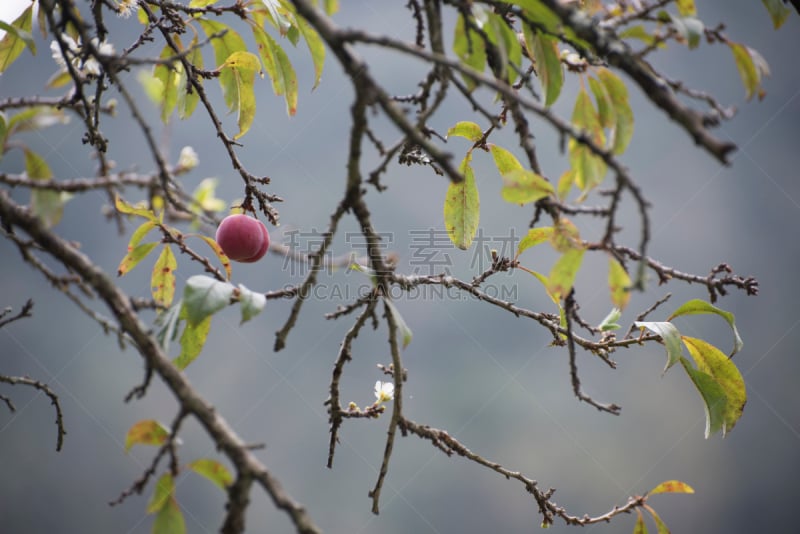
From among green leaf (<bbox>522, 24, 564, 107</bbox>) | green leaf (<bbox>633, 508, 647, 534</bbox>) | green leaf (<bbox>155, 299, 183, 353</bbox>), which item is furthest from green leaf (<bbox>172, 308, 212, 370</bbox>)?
green leaf (<bbox>633, 508, 647, 534</bbox>)

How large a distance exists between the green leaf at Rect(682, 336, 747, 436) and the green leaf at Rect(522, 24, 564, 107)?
15.0 inches

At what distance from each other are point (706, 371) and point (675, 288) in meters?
5.74

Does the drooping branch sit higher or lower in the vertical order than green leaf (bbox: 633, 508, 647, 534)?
lower

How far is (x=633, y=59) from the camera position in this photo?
482mm

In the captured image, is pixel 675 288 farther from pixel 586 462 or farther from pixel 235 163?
pixel 235 163

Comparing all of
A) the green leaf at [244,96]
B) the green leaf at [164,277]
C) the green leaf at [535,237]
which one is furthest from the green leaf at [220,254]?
the green leaf at [535,237]

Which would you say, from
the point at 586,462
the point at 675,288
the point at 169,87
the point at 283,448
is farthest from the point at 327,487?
the point at 169,87

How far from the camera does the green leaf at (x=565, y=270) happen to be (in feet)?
1.74

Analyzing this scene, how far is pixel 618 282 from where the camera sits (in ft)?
1.71

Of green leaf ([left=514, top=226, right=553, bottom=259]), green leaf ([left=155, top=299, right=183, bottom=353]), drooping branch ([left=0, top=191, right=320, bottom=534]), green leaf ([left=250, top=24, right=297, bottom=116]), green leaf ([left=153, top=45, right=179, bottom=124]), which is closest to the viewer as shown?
drooping branch ([left=0, top=191, right=320, bottom=534])

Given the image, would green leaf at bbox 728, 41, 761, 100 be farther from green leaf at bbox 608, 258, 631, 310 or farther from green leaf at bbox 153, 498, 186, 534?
green leaf at bbox 153, 498, 186, 534

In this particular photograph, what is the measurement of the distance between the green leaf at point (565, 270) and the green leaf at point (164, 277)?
0.53m

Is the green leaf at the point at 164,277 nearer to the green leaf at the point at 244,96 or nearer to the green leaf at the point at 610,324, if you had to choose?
the green leaf at the point at 244,96

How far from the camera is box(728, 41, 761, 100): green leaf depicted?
56 centimetres
